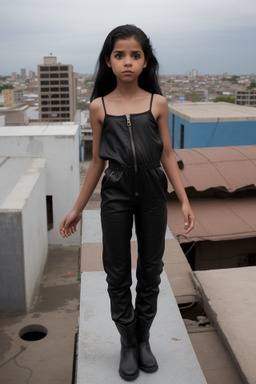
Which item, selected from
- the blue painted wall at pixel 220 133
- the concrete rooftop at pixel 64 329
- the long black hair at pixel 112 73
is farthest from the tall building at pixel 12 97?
the long black hair at pixel 112 73

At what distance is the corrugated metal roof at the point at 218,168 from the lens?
897 cm

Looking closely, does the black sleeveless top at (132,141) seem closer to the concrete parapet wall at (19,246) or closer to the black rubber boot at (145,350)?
the black rubber boot at (145,350)

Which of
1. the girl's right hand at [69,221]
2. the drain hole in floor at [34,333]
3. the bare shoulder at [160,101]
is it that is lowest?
the drain hole in floor at [34,333]

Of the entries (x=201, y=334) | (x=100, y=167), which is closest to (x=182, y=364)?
(x=201, y=334)

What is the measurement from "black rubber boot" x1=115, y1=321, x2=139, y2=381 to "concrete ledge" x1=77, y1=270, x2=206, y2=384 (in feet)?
0.22

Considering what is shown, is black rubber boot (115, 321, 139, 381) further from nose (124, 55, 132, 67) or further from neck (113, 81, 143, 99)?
nose (124, 55, 132, 67)

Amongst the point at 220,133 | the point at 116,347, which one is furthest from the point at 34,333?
the point at 220,133

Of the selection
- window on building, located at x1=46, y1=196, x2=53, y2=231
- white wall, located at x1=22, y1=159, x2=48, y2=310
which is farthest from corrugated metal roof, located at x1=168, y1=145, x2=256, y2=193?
window on building, located at x1=46, y1=196, x2=53, y2=231

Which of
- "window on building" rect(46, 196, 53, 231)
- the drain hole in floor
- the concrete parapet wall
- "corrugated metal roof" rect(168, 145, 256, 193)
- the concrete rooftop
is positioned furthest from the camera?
"window on building" rect(46, 196, 53, 231)

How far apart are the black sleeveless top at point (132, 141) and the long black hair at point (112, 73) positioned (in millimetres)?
341

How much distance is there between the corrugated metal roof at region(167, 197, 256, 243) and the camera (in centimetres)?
749

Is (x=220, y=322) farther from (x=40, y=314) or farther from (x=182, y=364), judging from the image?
(x=40, y=314)

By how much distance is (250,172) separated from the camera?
9367 millimetres

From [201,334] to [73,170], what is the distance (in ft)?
38.7
